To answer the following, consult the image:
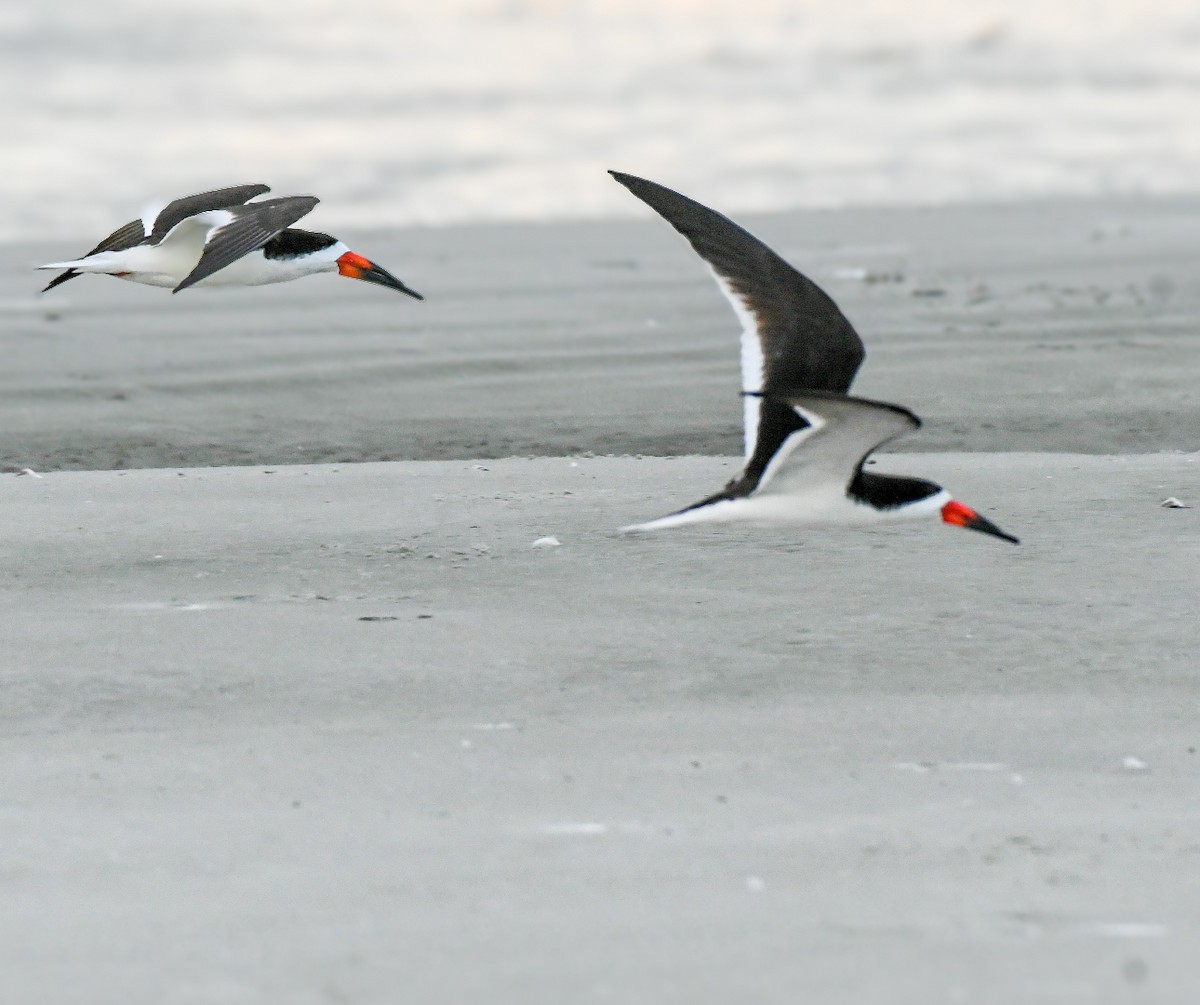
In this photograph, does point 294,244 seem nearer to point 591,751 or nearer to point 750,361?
point 750,361

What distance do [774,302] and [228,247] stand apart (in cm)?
221

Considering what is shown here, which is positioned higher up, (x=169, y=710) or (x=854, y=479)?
(x=854, y=479)

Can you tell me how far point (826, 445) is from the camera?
17.3 feet

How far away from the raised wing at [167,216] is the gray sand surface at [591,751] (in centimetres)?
94

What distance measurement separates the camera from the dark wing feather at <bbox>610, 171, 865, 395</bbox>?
5.40m

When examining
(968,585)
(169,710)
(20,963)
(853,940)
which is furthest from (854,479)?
(20,963)

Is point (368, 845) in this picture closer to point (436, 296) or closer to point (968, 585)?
point (968, 585)

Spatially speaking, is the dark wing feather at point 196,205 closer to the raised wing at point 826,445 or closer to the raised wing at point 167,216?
the raised wing at point 167,216

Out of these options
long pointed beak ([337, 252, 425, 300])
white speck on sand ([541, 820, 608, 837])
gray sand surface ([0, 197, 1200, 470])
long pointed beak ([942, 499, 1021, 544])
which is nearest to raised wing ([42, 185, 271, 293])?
long pointed beak ([337, 252, 425, 300])

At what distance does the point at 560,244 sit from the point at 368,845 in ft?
41.7

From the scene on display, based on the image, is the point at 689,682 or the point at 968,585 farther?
the point at 968,585

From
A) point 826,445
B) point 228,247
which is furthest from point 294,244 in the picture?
point 826,445

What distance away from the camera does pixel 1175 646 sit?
5188mm

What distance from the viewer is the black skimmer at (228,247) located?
717 centimetres
